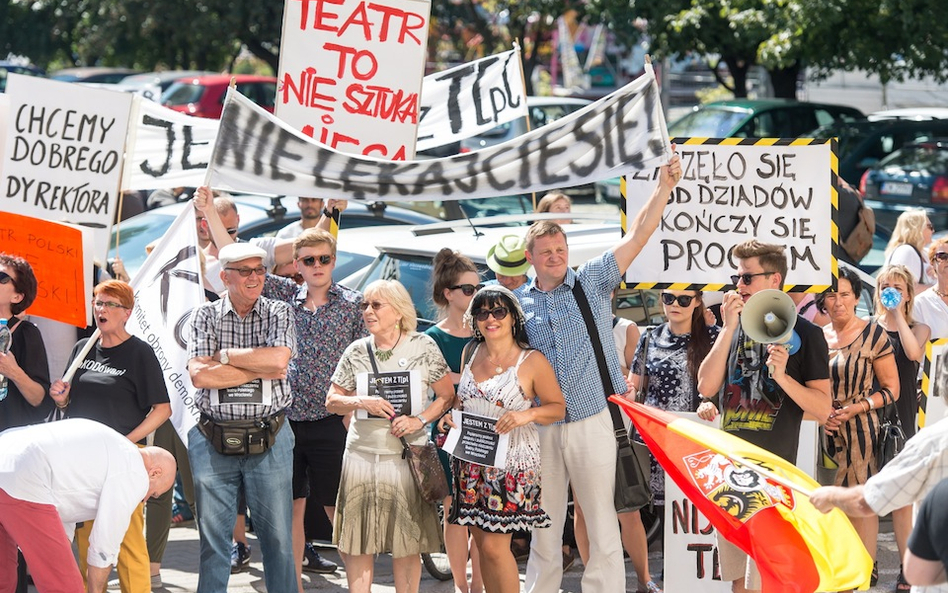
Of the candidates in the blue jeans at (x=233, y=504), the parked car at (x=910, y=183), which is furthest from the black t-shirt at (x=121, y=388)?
the parked car at (x=910, y=183)

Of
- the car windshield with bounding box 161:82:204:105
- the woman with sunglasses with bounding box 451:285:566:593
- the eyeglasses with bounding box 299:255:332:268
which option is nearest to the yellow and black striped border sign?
the woman with sunglasses with bounding box 451:285:566:593

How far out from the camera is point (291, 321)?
689cm

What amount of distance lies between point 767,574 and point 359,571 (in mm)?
2052

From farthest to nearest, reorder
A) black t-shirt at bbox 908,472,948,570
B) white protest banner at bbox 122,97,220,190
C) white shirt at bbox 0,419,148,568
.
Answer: white protest banner at bbox 122,97,220,190, white shirt at bbox 0,419,148,568, black t-shirt at bbox 908,472,948,570

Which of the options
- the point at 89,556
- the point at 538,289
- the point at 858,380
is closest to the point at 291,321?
the point at 538,289

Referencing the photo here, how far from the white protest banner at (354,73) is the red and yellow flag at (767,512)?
3.18 meters

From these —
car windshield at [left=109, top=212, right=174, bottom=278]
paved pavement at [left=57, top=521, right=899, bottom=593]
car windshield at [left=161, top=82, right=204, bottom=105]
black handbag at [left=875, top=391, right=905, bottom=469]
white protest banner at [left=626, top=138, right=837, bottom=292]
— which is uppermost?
car windshield at [left=161, top=82, right=204, bottom=105]

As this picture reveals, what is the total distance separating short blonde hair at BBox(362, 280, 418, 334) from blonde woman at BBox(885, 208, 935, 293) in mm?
3999

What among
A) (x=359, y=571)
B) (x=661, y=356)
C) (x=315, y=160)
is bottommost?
(x=359, y=571)

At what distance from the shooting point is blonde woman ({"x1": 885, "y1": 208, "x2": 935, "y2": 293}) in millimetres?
9516

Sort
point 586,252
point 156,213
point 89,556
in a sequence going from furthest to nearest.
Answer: point 156,213 → point 586,252 → point 89,556

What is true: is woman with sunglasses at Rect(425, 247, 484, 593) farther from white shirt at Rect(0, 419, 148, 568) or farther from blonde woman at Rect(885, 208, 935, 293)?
blonde woman at Rect(885, 208, 935, 293)

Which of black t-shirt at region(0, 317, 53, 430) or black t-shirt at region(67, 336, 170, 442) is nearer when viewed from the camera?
black t-shirt at region(67, 336, 170, 442)

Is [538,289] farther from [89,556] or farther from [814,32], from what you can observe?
[814,32]
